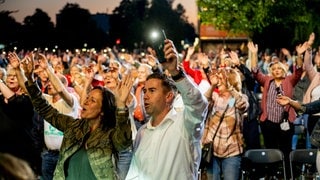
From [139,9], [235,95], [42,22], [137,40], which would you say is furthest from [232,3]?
[139,9]

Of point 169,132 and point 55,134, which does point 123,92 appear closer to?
point 169,132

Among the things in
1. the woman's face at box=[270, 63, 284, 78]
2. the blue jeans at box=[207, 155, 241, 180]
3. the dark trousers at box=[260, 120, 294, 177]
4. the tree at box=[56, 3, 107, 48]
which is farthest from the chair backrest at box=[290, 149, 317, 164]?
the tree at box=[56, 3, 107, 48]

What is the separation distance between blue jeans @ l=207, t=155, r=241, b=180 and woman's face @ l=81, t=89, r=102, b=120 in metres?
3.75

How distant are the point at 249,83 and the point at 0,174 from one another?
917 centimetres

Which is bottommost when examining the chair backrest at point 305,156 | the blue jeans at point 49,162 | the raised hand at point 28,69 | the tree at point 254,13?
the chair backrest at point 305,156

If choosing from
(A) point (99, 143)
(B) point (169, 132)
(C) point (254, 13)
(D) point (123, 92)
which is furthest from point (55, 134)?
(C) point (254, 13)

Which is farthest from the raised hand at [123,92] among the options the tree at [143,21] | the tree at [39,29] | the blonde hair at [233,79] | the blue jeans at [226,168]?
the tree at [143,21]

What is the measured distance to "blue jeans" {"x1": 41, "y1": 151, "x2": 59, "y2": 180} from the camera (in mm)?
8625

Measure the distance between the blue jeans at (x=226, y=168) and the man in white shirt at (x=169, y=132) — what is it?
363cm

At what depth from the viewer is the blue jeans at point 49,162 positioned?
28.3 feet

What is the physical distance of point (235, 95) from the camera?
29.3 feet

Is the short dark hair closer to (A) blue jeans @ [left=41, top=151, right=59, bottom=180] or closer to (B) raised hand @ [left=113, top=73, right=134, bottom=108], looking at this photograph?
(B) raised hand @ [left=113, top=73, right=134, bottom=108]

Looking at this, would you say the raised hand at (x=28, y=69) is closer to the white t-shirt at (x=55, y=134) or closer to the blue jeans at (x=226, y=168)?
the white t-shirt at (x=55, y=134)

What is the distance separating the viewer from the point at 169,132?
5.18m
